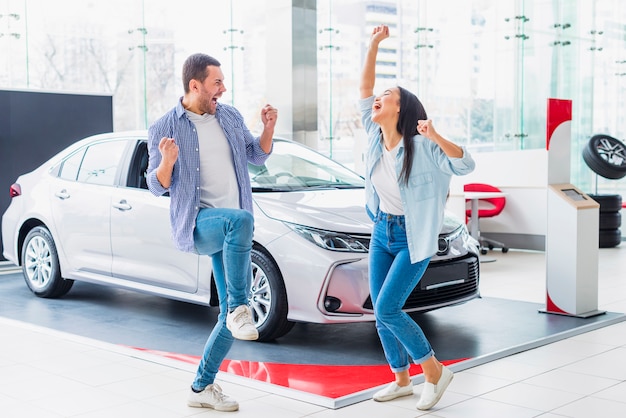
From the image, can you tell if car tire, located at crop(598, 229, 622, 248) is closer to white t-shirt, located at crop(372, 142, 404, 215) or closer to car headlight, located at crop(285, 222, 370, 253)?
car headlight, located at crop(285, 222, 370, 253)

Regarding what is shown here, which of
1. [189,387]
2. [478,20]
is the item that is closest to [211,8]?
[478,20]

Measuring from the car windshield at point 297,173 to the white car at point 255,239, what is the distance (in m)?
0.01

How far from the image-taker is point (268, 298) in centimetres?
483

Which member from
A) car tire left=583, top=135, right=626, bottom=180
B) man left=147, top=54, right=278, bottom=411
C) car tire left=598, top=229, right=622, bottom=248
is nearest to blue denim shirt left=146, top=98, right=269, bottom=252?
man left=147, top=54, right=278, bottom=411

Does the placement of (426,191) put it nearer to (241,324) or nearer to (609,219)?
(241,324)

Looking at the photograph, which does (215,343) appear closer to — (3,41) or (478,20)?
(3,41)

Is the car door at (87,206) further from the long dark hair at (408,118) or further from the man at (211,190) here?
the long dark hair at (408,118)

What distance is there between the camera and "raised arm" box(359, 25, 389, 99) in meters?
3.85

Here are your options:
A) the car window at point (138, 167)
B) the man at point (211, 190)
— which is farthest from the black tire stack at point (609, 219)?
the man at point (211, 190)

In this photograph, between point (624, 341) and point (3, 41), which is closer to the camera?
point (624, 341)

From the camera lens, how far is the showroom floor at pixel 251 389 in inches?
145

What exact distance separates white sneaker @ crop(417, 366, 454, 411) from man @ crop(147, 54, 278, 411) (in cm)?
86

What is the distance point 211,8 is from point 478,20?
14.4 feet

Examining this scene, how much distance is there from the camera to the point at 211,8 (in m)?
13.3
